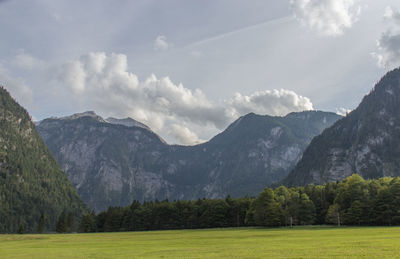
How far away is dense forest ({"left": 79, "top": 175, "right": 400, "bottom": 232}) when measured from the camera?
98938 mm

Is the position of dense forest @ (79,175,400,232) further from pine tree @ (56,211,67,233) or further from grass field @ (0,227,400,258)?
grass field @ (0,227,400,258)

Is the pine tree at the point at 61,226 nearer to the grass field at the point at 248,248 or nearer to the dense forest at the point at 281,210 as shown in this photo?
the dense forest at the point at 281,210

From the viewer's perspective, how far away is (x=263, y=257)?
33.0m

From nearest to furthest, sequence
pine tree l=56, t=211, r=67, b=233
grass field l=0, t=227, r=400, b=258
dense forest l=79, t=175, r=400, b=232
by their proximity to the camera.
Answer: grass field l=0, t=227, r=400, b=258 → dense forest l=79, t=175, r=400, b=232 → pine tree l=56, t=211, r=67, b=233

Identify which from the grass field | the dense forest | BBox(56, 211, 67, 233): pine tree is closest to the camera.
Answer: the grass field

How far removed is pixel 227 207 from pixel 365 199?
61634 millimetres

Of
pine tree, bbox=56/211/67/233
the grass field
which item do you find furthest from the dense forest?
the grass field

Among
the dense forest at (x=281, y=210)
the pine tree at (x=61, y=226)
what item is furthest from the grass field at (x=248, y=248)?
the pine tree at (x=61, y=226)

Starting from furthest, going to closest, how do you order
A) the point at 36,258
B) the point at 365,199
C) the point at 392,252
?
the point at 365,199
the point at 36,258
the point at 392,252

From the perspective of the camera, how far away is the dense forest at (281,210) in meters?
98.9

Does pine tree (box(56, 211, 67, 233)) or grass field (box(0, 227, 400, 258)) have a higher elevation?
grass field (box(0, 227, 400, 258))

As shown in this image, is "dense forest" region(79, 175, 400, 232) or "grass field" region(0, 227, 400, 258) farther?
"dense forest" region(79, 175, 400, 232)

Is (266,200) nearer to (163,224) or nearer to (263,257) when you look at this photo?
(163,224)

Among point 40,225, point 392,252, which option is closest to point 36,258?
point 392,252
